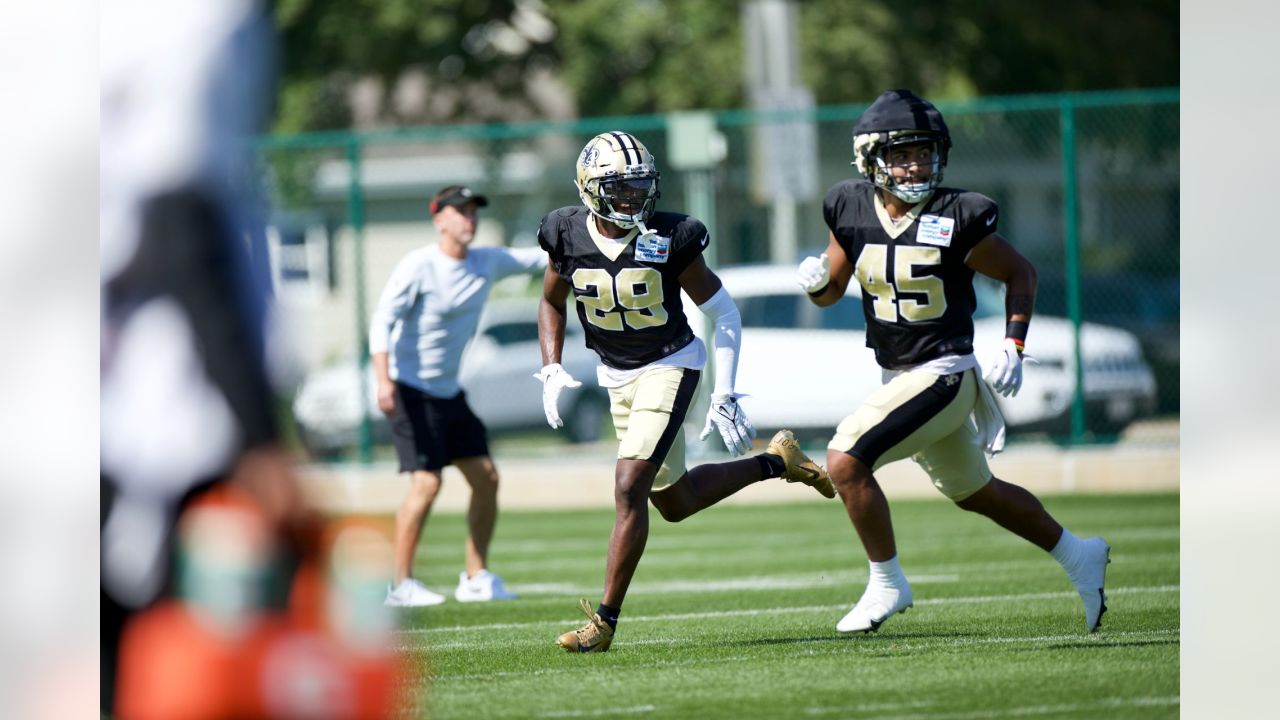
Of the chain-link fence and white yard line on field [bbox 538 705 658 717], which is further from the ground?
the chain-link fence

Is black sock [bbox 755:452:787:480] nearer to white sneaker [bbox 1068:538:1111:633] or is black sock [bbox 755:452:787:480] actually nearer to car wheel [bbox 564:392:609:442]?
white sneaker [bbox 1068:538:1111:633]

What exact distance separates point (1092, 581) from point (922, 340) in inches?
40.9

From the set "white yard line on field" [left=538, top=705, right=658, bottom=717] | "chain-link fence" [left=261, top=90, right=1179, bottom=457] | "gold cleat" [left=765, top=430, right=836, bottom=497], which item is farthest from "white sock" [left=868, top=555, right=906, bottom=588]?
"chain-link fence" [left=261, top=90, right=1179, bottom=457]

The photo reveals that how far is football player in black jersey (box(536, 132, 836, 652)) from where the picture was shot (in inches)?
227

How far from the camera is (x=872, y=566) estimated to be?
19.5 feet

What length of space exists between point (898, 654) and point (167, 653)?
4054 millimetres

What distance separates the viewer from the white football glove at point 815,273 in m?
6.02

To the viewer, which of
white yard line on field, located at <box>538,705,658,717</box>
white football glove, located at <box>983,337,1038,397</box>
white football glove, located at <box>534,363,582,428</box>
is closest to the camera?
white yard line on field, located at <box>538,705,658,717</box>

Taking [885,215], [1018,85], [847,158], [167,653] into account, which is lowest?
[167,653]

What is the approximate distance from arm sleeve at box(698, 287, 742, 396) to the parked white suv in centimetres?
640
